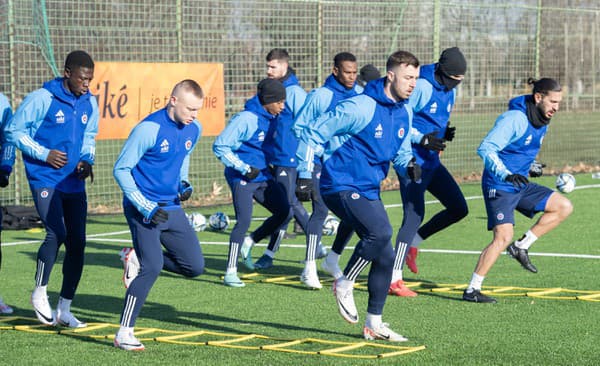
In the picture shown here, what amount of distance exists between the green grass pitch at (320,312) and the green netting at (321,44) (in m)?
4.28

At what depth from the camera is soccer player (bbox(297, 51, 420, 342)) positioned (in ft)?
27.0

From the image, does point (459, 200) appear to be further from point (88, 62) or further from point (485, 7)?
point (485, 7)

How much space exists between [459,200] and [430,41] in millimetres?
11916

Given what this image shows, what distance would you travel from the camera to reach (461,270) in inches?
466

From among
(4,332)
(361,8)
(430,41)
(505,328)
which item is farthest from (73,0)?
(505,328)

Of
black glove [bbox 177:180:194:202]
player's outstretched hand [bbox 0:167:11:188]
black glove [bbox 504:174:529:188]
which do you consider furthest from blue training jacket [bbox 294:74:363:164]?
player's outstretched hand [bbox 0:167:11:188]

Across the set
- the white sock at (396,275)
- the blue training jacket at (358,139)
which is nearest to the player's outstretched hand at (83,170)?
the blue training jacket at (358,139)

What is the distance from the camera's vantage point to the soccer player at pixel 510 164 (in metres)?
10.0

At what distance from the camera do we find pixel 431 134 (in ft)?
34.1

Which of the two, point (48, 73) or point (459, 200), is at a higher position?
point (48, 73)

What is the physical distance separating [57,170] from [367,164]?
2.66 m

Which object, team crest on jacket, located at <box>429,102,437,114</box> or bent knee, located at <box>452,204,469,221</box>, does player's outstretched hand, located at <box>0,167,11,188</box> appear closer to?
team crest on jacket, located at <box>429,102,437,114</box>

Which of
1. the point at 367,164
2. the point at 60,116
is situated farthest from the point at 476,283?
the point at 60,116

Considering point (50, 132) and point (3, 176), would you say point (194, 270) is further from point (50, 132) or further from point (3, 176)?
point (3, 176)
